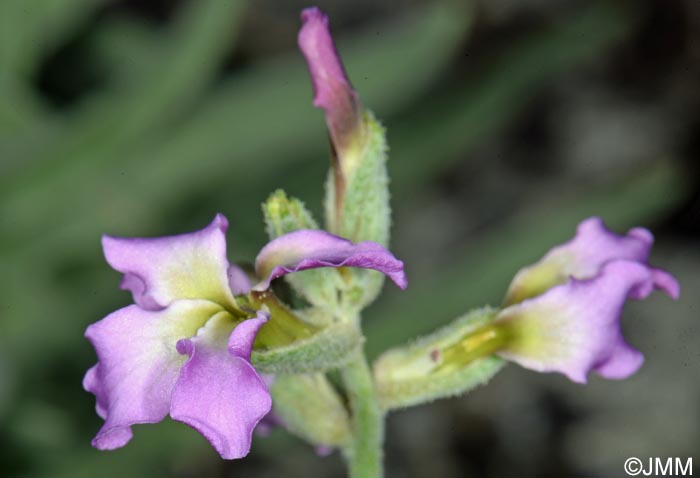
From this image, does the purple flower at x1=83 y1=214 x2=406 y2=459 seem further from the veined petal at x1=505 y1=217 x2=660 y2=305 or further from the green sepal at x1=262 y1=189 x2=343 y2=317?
the veined petal at x1=505 y1=217 x2=660 y2=305

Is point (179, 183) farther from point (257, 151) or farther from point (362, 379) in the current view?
point (362, 379)

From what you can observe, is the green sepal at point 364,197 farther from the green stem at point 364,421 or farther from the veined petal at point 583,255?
the veined petal at point 583,255

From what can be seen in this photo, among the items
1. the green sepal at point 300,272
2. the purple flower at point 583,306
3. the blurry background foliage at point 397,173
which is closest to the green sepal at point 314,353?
the green sepal at point 300,272

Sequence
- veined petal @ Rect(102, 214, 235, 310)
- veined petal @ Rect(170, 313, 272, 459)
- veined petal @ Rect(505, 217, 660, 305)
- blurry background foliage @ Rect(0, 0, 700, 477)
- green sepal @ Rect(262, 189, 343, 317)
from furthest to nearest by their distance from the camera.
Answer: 1. blurry background foliage @ Rect(0, 0, 700, 477)
2. veined petal @ Rect(505, 217, 660, 305)
3. green sepal @ Rect(262, 189, 343, 317)
4. veined petal @ Rect(102, 214, 235, 310)
5. veined petal @ Rect(170, 313, 272, 459)

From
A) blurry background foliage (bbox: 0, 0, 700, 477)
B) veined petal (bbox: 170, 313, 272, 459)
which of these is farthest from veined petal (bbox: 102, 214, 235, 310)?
blurry background foliage (bbox: 0, 0, 700, 477)

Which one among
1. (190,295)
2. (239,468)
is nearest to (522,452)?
(239,468)

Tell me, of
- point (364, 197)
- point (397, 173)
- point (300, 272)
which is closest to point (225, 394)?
point (300, 272)
